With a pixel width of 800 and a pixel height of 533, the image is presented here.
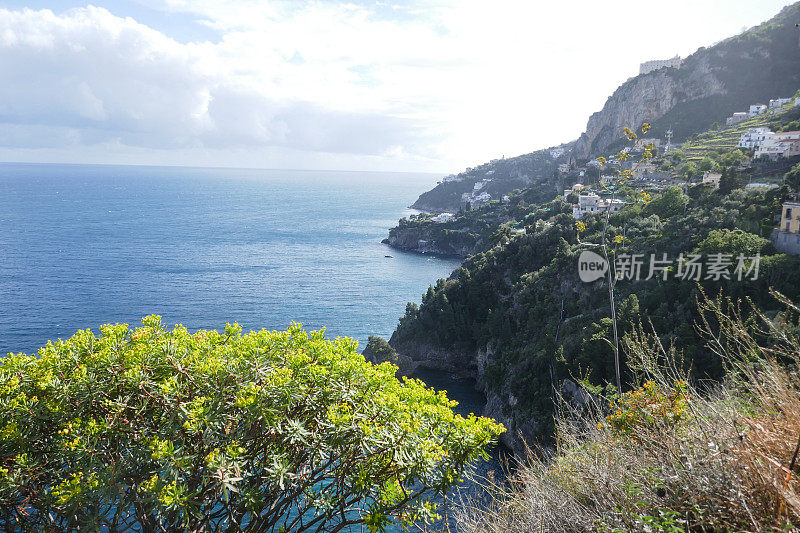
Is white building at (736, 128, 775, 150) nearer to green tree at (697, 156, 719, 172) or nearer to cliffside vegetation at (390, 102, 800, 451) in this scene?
cliffside vegetation at (390, 102, 800, 451)

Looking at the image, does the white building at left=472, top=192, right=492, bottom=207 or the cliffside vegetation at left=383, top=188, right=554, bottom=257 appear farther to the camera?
the white building at left=472, top=192, right=492, bottom=207

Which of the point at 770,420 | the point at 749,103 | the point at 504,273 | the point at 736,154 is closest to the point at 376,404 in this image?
the point at 770,420

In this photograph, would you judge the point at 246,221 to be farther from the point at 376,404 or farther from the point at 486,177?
the point at 376,404

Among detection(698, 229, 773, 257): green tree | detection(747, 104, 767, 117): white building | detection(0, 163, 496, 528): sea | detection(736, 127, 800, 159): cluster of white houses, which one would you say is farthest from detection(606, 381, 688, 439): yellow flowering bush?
detection(747, 104, 767, 117): white building

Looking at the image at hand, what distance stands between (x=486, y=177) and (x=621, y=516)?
154 m

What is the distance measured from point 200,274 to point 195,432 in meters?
60.9

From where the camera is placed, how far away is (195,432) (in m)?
4.92

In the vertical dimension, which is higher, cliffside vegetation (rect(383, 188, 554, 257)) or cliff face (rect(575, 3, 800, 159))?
cliff face (rect(575, 3, 800, 159))

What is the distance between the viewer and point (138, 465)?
5004 millimetres

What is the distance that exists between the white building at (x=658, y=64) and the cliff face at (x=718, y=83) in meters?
3.96

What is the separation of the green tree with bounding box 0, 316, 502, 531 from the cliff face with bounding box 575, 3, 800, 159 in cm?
8673

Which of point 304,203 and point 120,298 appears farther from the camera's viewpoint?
point 304,203

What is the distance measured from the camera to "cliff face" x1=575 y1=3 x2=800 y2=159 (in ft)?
252

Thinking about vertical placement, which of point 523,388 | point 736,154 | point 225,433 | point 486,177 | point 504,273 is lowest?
point 523,388
